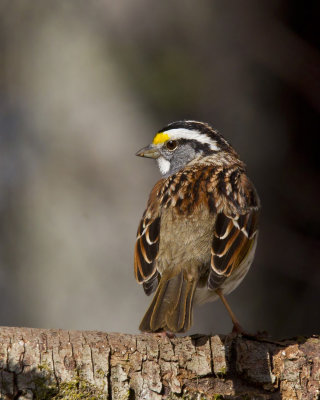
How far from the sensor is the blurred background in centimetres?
747

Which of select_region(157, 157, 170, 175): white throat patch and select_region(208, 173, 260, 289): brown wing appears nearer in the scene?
select_region(208, 173, 260, 289): brown wing

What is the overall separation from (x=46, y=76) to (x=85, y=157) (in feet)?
3.03

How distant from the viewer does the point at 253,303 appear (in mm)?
7930

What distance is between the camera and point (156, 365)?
14.5 ft

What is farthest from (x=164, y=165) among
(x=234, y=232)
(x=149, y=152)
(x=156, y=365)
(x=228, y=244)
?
(x=156, y=365)

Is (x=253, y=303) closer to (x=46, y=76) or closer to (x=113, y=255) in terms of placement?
(x=113, y=255)

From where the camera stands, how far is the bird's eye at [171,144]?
689cm

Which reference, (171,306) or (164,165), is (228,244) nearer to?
(171,306)

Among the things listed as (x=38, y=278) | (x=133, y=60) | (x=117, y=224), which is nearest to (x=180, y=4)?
(x=133, y=60)

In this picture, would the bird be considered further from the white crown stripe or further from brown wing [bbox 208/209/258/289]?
the white crown stripe

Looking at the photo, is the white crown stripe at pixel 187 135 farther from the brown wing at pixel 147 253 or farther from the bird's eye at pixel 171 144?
the brown wing at pixel 147 253

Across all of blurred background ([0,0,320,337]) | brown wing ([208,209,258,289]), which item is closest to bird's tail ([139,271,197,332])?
brown wing ([208,209,258,289])

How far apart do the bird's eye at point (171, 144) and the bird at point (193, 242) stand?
340mm

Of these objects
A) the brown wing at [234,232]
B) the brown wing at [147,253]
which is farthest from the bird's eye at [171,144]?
the brown wing at [147,253]
